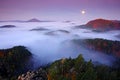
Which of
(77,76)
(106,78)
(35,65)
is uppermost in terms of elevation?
(77,76)

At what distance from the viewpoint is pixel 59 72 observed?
79.1 meters

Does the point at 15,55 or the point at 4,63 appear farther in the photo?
the point at 15,55

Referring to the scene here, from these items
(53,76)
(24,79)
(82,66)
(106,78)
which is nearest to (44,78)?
(53,76)

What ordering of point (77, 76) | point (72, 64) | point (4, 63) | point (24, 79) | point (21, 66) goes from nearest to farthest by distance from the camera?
point (77, 76) < point (24, 79) < point (72, 64) < point (4, 63) < point (21, 66)

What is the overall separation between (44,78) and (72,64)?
2246 cm

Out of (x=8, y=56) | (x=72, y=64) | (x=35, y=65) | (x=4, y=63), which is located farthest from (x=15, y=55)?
(x=72, y=64)

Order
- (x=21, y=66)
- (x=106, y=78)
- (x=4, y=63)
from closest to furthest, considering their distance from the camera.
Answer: (x=106, y=78)
(x=4, y=63)
(x=21, y=66)

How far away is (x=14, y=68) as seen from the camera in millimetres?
160000

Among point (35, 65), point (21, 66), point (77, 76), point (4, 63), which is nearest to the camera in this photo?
point (77, 76)

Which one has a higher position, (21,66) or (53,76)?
(53,76)

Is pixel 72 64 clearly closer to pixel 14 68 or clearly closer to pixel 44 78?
pixel 44 78

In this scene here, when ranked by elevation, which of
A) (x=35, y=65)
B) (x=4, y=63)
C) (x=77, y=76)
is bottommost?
(x=35, y=65)

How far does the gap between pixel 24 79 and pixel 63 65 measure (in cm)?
1971

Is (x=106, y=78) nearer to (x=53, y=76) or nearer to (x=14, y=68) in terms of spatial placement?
(x=53, y=76)
